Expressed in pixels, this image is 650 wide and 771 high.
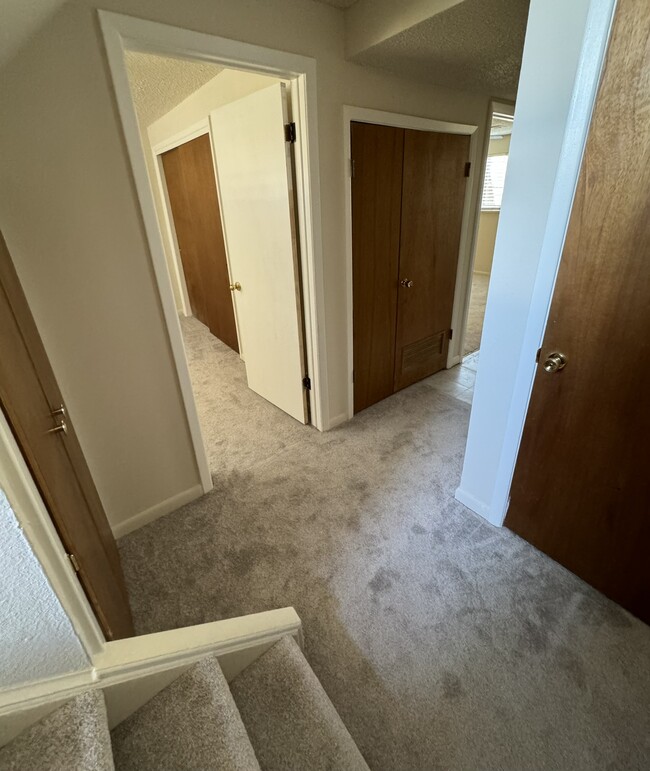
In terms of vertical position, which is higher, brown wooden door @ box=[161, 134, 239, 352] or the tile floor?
brown wooden door @ box=[161, 134, 239, 352]

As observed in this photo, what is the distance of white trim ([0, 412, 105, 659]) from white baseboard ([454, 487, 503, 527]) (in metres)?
1.65

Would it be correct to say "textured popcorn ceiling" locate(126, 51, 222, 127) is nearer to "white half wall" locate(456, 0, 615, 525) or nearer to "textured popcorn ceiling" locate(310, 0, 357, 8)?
"textured popcorn ceiling" locate(310, 0, 357, 8)

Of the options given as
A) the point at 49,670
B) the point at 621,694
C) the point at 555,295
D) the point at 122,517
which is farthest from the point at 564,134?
the point at 122,517

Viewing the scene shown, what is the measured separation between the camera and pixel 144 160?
4.58ft

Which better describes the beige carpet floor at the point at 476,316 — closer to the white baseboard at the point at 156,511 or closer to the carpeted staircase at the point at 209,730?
the white baseboard at the point at 156,511

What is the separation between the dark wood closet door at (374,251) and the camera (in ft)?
6.93

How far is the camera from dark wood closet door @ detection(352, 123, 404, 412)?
83.2 inches

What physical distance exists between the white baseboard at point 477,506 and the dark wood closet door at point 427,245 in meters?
1.20

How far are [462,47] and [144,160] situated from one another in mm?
1524

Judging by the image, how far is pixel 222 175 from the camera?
2.43m

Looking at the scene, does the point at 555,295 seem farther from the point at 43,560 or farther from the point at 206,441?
the point at 206,441

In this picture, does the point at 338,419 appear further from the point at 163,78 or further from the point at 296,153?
the point at 163,78

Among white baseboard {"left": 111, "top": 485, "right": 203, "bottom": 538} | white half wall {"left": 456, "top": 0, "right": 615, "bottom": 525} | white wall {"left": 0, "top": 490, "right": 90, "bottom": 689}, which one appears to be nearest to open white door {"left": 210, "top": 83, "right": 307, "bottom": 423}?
white baseboard {"left": 111, "top": 485, "right": 203, "bottom": 538}

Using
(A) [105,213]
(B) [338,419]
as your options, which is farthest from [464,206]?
(A) [105,213]
